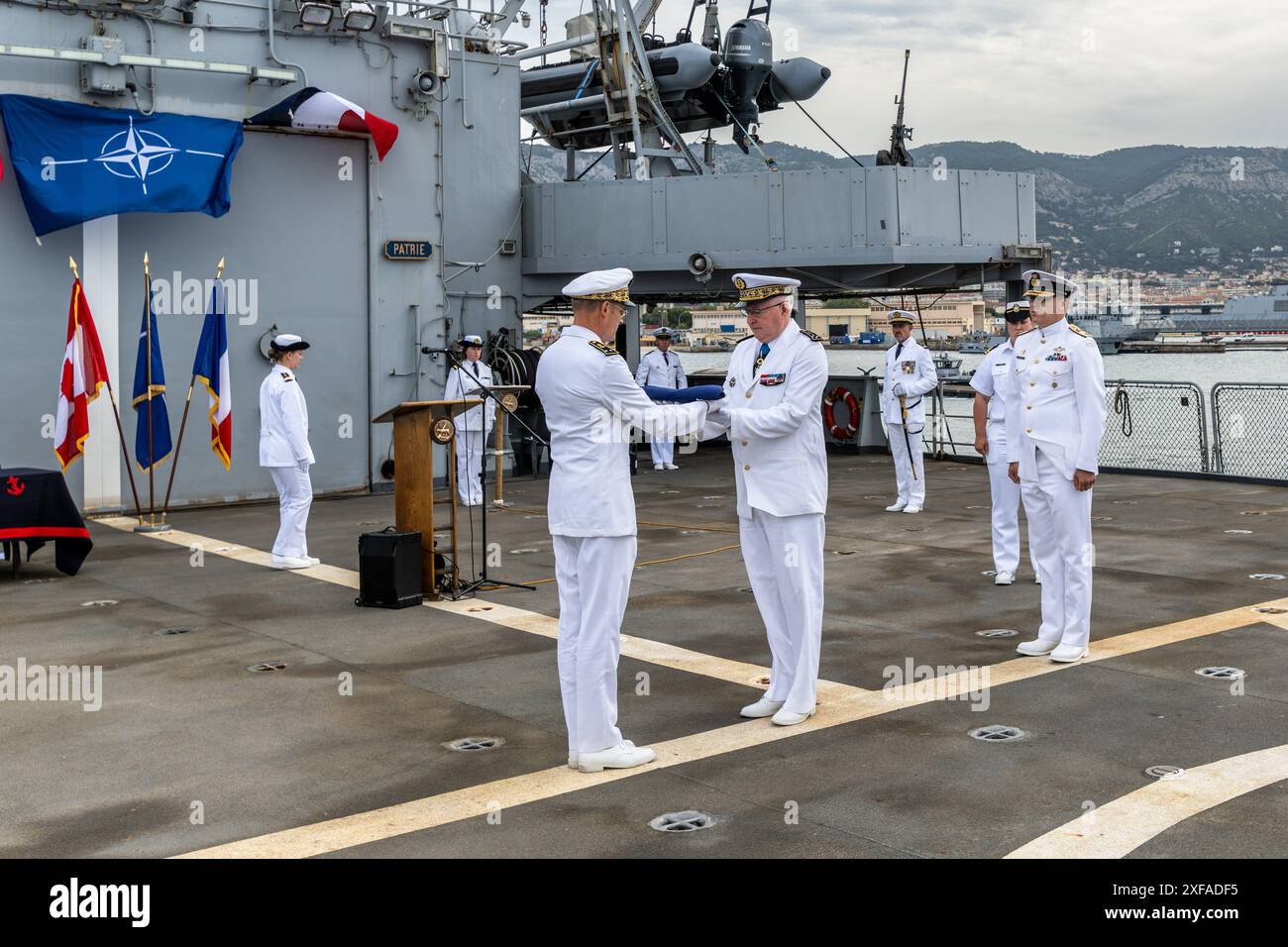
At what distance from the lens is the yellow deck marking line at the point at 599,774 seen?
4.68 meters

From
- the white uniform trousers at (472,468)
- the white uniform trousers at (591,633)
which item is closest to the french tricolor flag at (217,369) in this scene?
the white uniform trousers at (472,468)

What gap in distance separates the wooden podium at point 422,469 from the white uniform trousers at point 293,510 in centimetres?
155

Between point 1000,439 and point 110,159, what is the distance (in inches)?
388

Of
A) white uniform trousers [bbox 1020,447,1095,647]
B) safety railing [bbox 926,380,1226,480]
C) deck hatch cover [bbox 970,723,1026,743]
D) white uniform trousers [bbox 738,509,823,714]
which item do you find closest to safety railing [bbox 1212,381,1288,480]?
safety railing [bbox 926,380,1226,480]

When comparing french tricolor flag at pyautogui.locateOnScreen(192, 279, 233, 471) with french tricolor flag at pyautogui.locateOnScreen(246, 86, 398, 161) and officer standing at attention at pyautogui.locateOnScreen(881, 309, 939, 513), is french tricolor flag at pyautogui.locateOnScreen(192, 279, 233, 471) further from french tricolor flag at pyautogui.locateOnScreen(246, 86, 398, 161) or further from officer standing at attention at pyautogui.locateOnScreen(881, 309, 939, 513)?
officer standing at attention at pyautogui.locateOnScreen(881, 309, 939, 513)

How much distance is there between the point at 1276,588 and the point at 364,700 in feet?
21.4

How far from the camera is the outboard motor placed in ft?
72.7

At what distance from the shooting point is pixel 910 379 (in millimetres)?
14125

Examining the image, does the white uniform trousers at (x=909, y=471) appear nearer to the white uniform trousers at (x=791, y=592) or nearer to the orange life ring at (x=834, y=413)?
the orange life ring at (x=834, y=413)

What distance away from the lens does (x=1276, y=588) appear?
9.23 m

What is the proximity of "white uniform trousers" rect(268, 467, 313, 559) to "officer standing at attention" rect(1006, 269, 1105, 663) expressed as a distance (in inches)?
240

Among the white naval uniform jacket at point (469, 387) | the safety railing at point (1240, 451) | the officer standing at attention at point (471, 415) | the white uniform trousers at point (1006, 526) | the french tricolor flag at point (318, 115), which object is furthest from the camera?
the safety railing at point (1240, 451)

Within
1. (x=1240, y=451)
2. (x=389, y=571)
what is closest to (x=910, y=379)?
(x=389, y=571)

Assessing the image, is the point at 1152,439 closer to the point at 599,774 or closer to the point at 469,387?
the point at 469,387
